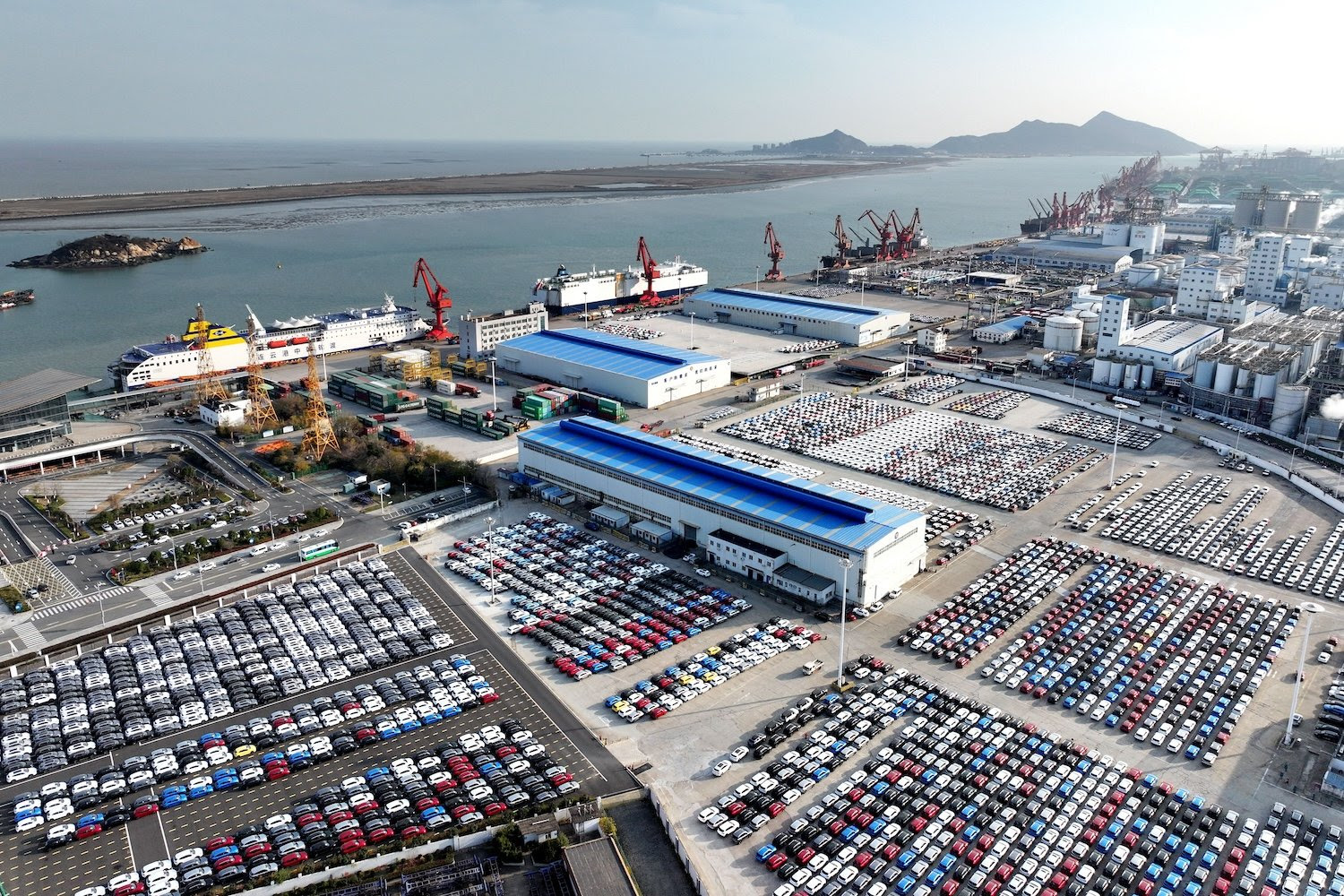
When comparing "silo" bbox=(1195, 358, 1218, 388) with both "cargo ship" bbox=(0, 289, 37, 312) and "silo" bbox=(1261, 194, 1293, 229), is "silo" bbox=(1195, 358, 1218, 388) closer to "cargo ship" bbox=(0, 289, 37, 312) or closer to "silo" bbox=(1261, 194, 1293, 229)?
"silo" bbox=(1261, 194, 1293, 229)

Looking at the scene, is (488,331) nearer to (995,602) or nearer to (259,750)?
(995,602)

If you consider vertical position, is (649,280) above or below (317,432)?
above

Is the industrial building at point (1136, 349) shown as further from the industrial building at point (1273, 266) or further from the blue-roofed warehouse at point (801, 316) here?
the industrial building at point (1273, 266)

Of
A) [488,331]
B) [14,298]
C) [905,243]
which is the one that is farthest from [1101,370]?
[14,298]

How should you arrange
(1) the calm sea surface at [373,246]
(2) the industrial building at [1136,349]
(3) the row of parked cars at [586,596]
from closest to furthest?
(3) the row of parked cars at [586,596]
(2) the industrial building at [1136,349]
(1) the calm sea surface at [373,246]

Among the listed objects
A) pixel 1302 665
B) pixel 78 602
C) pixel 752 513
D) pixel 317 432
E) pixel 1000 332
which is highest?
pixel 1000 332

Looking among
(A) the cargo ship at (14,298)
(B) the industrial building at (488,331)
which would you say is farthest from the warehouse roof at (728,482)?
(A) the cargo ship at (14,298)

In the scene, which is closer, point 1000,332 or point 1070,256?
point 1000,332
